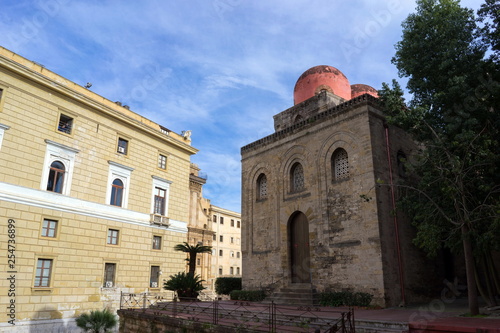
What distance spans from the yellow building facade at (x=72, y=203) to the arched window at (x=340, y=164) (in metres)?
11.5

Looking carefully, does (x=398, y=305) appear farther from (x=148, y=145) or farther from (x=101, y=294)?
(x=148, y=145)

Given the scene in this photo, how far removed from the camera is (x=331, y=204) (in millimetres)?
17031

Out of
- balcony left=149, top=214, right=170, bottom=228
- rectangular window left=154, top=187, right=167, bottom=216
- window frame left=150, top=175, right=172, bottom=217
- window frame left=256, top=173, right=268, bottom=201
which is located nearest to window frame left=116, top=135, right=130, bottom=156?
window frame left=150, top=175, right=172, bottom=217

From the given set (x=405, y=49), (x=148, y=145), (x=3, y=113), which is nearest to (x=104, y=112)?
(x=148, y=145)

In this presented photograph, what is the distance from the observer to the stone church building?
49.5 ft

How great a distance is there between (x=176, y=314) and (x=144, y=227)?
890 centimetres

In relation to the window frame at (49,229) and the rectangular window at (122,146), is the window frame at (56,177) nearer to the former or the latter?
the window frame at (49,229)

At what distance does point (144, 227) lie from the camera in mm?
21812

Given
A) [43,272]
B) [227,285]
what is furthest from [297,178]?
[43,272]

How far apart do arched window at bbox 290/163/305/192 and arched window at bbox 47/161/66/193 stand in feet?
39.0

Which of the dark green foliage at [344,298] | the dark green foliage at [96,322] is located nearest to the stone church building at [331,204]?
the dark green foliage at [344,298]

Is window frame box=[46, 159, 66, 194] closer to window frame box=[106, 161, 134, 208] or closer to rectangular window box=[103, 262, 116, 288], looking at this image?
window frame box=[106, 161, 134, 208]

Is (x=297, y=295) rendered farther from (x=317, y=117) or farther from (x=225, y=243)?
(x=225, y=243)

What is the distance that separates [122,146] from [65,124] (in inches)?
141
